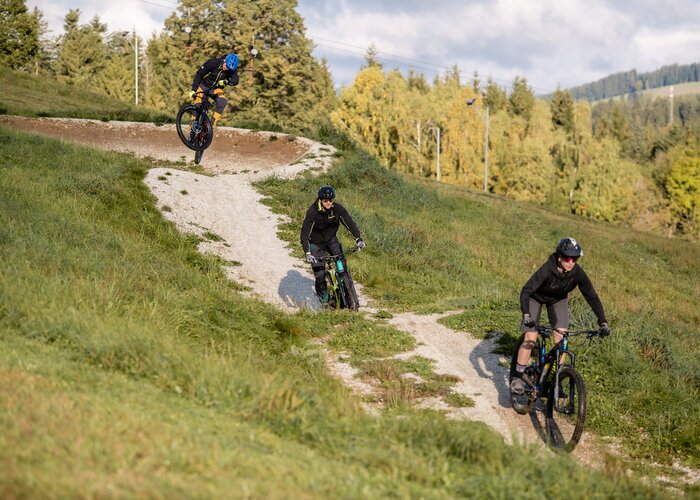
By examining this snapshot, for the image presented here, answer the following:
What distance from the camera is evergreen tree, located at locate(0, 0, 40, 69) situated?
167ft

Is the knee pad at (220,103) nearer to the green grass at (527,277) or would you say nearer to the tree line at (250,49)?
the green grass at (527,277)

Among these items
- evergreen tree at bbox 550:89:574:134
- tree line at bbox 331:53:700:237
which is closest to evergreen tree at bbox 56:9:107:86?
tree line at bbox 331:53:700:237

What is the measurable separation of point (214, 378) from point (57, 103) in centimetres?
3431

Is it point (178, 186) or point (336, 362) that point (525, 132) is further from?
point (336, 362)

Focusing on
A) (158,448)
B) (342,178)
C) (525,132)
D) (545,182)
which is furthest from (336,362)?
(525,132)

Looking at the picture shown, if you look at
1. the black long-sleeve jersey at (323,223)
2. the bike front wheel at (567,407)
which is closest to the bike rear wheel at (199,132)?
the black long-sleeve jersey at (323,223)

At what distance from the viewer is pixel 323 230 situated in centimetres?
1255

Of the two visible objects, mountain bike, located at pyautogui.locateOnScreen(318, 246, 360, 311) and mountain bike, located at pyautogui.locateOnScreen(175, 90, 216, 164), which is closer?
mountain bike, located at pyautogui.locateOnScreen(318, 246, 360, 311)

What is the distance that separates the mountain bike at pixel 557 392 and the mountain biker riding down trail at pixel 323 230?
446cm

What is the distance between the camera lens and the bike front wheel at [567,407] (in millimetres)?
7652

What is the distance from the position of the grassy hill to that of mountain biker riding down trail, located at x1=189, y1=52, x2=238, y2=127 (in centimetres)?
322

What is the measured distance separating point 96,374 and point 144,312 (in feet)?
8.50

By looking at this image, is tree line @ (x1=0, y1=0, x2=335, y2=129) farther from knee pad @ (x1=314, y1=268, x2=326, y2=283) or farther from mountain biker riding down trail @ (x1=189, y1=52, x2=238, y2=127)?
knee pad @ (x1=314, y1=268, x2=326, y2=283)

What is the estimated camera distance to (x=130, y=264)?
36.1 ft
